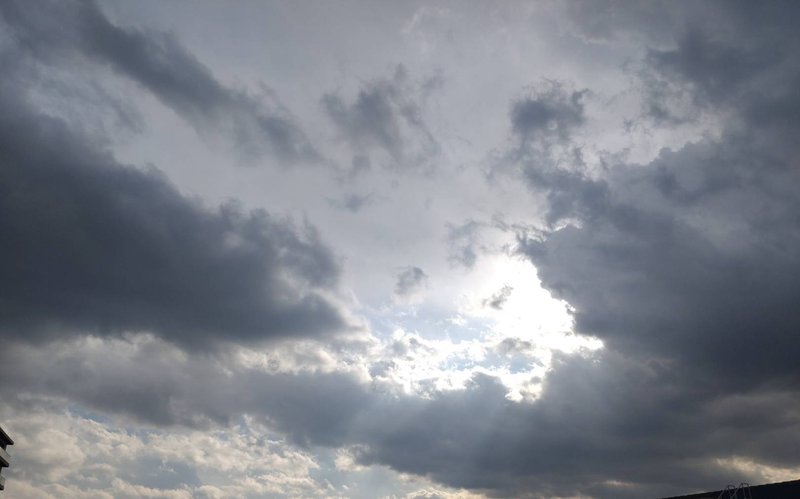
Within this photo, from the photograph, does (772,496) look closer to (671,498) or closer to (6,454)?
(671,498)

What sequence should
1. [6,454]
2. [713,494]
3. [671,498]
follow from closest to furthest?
[713,494]
[671,498]
[6,454]

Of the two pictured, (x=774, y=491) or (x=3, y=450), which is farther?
(x=3, y=450)

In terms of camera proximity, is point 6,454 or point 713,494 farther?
point 6,454

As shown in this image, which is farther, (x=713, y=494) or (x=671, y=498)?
(x=671, y=498)

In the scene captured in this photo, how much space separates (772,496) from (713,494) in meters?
8.82

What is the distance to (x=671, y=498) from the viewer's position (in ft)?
258

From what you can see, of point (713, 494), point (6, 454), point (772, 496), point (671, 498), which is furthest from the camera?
point (6, 454)

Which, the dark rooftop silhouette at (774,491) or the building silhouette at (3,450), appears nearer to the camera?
the dark rooftop silhouette at (774,491)

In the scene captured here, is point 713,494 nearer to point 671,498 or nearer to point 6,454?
point 671,498

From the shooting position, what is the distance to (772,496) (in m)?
62.2

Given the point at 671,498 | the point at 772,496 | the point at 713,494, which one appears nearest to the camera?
the point at 772,496

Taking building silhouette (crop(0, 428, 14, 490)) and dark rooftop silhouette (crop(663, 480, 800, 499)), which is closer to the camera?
dark rooftop silhouette (crop(663, 480, 800, 499))

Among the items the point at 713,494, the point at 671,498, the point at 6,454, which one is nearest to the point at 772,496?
the point at 713,494

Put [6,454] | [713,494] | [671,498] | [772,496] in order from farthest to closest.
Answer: [6,454] < [671,498] < [713,494] < [772,496]
